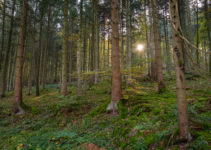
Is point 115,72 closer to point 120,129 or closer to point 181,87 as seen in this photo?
point 120,129

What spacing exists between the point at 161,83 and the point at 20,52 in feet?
29.5

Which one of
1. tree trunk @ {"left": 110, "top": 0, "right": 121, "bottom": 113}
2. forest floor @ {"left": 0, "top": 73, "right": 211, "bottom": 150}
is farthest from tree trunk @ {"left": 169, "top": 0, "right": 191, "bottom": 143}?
tree trunk @ {"left": 110, "top": 0, "right": 121, "bottom": 113}

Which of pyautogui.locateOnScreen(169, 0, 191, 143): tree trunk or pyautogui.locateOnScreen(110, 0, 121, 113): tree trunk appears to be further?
pyautogui.locateOnScreen(110, 0, 121, 113): tree trunk

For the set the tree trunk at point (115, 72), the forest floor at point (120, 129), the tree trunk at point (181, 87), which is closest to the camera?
the tree trunk at point (181, 87)

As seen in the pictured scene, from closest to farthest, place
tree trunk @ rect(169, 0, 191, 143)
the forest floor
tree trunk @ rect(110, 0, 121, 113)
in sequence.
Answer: tree trunk @ rect(169, 0, 191, 143), the forest floor, tree trunk @ rect(110, 0, 121, 113)

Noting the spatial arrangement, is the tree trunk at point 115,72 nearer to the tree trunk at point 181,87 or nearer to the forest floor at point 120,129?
the forest floor at point 120,129

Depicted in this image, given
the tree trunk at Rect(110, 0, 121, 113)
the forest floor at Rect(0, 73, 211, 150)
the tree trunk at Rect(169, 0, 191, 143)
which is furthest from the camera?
the tree trunk at Rect(110, 0, 121, 113)

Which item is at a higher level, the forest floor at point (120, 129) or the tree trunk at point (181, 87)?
the tree trunk at point (181, 87)

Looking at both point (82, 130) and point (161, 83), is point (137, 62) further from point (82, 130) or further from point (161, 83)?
point (82, 130)

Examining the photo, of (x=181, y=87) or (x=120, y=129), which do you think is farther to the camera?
(x=120, y=129)

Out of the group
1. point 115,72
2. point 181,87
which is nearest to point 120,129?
point 115,72

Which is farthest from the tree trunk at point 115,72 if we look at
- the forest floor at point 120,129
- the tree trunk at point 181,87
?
the tree trunk at point 181,87

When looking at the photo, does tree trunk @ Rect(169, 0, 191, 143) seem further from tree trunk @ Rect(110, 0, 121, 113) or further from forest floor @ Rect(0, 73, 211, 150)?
tree trunk @ Rect(110, 0, 121, 113)

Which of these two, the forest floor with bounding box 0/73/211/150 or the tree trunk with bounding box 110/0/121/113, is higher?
the tree trunk with bounding box 110/0/121/113
